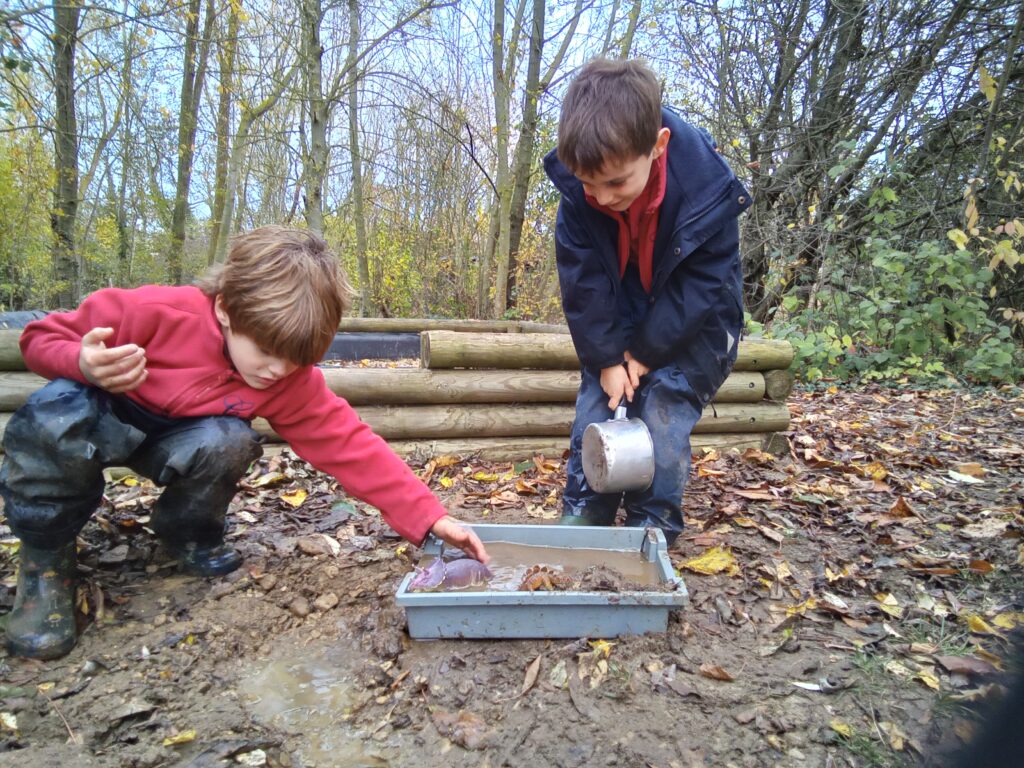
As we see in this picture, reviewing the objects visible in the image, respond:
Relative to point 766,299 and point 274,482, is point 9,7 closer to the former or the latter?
point 274,482

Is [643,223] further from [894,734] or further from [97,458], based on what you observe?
[97,458]

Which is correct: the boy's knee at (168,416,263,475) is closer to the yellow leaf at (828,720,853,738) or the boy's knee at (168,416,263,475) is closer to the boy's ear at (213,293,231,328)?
the boy's ear at (213,293,231,328)

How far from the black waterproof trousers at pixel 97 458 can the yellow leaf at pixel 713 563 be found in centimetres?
156

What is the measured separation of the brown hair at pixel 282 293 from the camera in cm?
186

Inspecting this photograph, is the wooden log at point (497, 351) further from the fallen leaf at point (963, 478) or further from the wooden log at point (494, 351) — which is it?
the fallen leaf at point (963, 478)

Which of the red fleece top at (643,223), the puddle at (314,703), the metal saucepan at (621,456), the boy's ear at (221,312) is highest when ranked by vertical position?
the red fleece top at (643,223)

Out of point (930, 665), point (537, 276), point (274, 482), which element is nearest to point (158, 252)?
point (537, 276)

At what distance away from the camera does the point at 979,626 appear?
76.8 inches

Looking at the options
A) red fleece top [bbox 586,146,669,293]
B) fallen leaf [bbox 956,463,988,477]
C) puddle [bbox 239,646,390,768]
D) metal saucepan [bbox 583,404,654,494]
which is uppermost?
red fleece top [bbox 586,146,669,293]

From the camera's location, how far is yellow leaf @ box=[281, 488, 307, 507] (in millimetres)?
3090

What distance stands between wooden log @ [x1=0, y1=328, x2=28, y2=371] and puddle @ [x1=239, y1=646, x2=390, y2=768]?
87.9 inches

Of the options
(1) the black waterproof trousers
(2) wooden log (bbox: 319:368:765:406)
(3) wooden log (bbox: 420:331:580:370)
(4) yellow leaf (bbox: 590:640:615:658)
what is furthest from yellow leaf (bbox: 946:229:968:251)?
(1) the black waterproof trousers

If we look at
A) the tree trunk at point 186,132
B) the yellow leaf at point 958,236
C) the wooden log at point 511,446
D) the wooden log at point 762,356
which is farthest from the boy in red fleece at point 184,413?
the tree trunk at point 186,132

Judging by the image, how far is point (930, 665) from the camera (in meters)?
1.81
